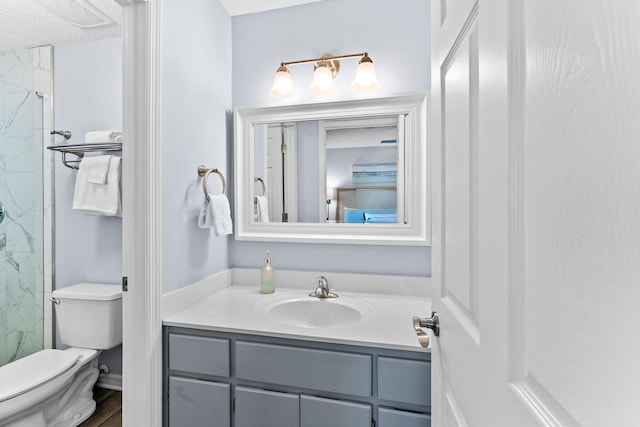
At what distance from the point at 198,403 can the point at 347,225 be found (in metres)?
1.01

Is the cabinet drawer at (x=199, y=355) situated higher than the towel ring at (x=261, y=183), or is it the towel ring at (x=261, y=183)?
the towel ring at (x=261, y=183)

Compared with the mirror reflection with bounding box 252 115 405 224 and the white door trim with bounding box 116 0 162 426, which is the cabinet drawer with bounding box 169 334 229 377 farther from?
the mirror reflection with bounding box 252 115 405 224

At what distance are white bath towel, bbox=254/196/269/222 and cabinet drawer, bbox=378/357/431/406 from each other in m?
1.01

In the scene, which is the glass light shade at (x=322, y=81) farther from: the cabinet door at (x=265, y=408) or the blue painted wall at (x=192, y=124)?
the cabinet door at (x=265, y=408)

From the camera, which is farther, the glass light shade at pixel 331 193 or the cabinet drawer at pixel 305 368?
the glass light shade at pixel 331 193

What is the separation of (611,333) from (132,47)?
152cm

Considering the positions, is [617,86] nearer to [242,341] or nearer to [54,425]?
[242,341]

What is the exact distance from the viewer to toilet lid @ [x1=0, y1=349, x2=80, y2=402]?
1505mm

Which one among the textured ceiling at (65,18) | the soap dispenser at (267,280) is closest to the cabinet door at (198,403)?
the soap dispenser at (267,280)

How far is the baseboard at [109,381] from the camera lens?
2109mm

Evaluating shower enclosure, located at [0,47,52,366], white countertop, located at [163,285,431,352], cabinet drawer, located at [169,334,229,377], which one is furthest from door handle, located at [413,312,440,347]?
shower enclosure, located at [0,47,52,366]

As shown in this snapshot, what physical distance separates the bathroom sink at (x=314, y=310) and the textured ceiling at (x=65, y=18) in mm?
1544

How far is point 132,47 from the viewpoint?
123cm

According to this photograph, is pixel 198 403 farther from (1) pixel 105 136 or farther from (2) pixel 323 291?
(1) pixel 105 136
